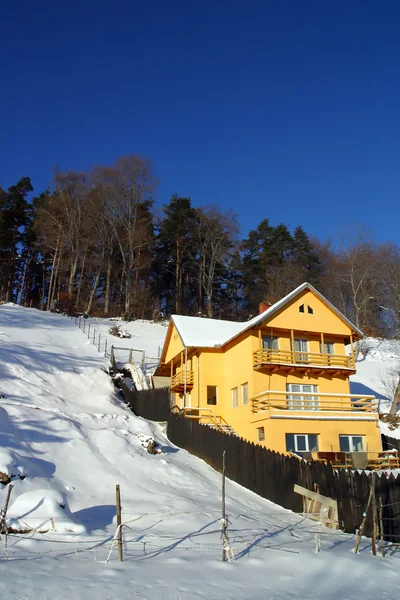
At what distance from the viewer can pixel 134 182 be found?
49.7m

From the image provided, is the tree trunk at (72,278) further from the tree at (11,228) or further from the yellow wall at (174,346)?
the yellow wall at (174,346)

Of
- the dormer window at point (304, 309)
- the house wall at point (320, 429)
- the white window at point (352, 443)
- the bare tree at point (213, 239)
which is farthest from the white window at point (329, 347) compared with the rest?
the bare tree at point (213, 239)

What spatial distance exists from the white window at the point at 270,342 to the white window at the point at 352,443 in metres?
5.58

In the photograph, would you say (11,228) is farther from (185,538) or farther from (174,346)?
(185,538)

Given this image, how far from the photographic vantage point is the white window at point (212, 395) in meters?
25.8

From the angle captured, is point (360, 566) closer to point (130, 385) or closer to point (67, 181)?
point (130, 385)

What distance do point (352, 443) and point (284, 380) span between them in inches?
171

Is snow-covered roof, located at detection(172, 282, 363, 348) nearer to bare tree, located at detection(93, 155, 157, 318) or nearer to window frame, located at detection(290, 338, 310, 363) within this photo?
window frame, located at detection(290, 338, 310, 363)

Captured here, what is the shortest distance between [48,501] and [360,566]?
6.09 m

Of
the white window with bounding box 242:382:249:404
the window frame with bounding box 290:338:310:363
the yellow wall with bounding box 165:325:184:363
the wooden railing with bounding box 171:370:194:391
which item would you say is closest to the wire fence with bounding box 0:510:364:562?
the white window with bounding box 242:382:249:404

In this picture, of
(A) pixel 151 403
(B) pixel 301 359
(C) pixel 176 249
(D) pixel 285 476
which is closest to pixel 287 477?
(D) pixel 285 476

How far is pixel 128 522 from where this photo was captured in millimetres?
9914

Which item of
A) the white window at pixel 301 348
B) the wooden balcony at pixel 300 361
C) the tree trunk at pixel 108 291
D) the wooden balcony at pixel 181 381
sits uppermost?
the tree trunk at pixel 108 291

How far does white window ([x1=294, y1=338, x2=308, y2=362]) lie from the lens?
2467 cm
